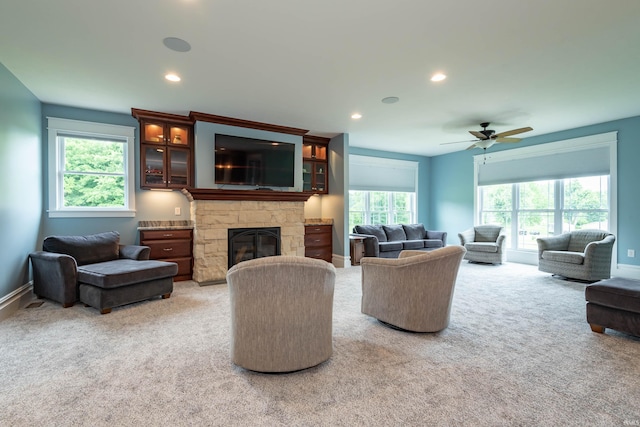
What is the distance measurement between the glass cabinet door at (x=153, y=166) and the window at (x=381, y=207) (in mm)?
3989

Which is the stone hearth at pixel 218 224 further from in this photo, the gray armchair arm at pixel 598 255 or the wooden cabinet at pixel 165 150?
the gray armchair arm at pixel 598 255

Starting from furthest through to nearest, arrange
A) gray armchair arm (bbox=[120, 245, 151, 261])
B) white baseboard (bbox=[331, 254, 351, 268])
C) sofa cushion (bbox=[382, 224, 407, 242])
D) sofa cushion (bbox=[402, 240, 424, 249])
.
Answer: sofa cushion (bbox=[382, 224, 407, 242]), sofa cushion (bbox=[402, 240, 424, 249]), white baseboard (bbox=[331, 254, 351, 268]), gray armchair arm (bbox=[120, 245, 151, 261])

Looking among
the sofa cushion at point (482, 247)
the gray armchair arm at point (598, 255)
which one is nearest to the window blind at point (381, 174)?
the sofa cushion at point (482, 247)

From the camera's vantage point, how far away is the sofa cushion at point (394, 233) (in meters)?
6.82

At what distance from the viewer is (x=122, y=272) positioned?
336 centimetres

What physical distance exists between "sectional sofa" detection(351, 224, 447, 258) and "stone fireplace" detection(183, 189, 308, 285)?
5.94 ft

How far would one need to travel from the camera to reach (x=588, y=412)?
5.43ft

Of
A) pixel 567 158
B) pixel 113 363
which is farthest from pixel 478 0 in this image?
pixel 567 158

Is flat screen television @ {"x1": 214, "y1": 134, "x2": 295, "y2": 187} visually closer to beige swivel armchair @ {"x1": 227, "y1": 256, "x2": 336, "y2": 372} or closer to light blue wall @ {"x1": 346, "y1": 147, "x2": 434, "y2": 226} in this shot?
beige swivel armchair @ {"x1": 227, "y1": 256, "x2": 336, "y2": 372}

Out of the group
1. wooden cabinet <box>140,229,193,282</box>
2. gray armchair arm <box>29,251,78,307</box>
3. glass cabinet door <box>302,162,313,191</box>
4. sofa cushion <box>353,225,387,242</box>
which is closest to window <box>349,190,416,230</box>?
sofa cushion <box>353,225,387,242</box>

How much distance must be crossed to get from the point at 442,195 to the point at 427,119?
3509 millimetres

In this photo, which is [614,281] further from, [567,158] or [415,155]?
[415,155]

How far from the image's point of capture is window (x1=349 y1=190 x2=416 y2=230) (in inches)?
285

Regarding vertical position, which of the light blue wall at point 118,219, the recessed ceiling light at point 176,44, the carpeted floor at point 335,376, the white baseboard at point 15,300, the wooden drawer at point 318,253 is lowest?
the carpeted floor at point 335,376
